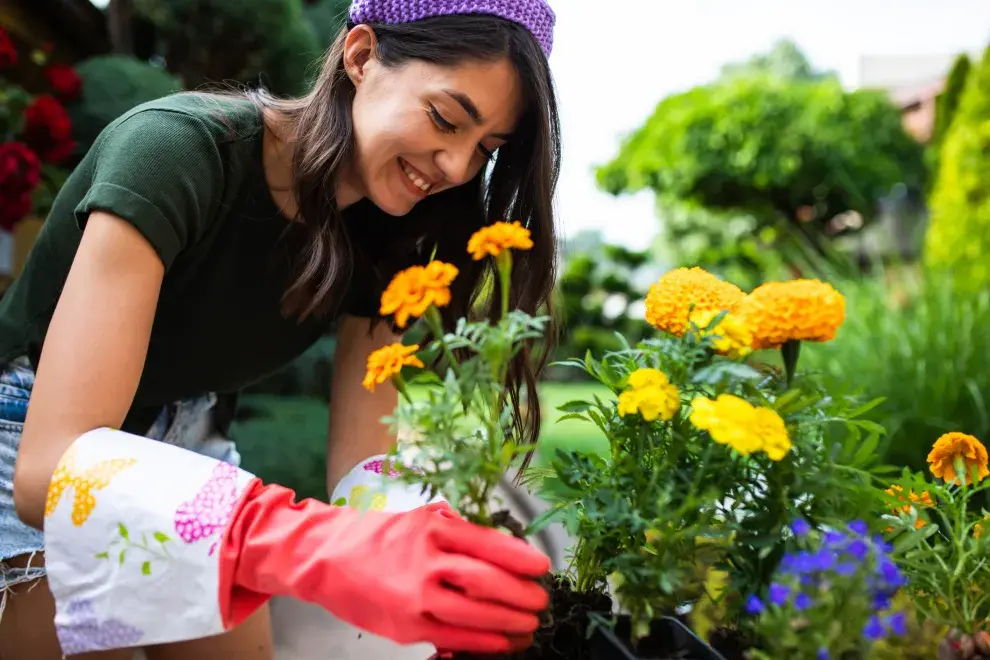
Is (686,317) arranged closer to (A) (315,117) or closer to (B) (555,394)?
(A) (315,117)

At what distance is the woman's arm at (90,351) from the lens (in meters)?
0.77

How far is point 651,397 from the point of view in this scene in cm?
65

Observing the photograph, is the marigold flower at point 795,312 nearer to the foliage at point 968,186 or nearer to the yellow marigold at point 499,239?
the yellow marigold at point 499,239

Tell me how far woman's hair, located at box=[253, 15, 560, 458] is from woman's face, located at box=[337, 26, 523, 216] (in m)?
0.02

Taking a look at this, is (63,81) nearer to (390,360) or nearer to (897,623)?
(390,360)

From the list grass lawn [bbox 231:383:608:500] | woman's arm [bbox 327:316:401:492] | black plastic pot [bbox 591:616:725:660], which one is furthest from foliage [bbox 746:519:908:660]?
grass lawn [bbox 231:383:608:500]

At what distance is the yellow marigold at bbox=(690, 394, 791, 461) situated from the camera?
0.58 meters

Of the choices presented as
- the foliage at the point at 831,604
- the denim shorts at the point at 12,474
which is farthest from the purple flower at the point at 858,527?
the denim shorts at the point at 12,474

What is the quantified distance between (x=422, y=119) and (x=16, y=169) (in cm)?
128

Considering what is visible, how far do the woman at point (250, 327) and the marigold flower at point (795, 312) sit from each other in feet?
0.92

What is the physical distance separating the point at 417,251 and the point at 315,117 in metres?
0.29

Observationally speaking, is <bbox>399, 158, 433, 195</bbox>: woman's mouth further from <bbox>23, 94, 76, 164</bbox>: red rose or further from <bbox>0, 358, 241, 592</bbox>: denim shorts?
<bbox>23, 94, 76, 164</bbox>: red rose

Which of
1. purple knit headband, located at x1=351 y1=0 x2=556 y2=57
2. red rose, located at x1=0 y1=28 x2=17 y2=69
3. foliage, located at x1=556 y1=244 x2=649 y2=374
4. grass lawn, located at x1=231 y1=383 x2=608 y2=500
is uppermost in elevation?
red rose, located at x1=0 y1=28 x2=17 y2=69

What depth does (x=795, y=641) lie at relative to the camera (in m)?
0.55
